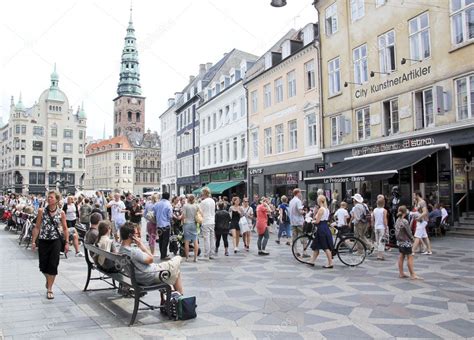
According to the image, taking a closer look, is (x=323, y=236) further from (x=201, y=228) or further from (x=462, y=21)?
(x=462, y=21)

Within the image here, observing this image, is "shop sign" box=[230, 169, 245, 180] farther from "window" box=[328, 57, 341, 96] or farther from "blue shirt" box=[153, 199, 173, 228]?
"blue shirt" box=[153, 199, 173, 228]

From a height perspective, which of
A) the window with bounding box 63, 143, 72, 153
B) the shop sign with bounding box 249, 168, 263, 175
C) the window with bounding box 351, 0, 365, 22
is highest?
the window with bounding box 63, 143, 72, 153

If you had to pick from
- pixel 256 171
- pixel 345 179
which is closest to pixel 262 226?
pixel 345 179

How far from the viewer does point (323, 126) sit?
2398 cm

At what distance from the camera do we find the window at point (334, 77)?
23.0 m

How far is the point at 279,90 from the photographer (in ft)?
94.1

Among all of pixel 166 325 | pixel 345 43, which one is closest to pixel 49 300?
pixel 166 325

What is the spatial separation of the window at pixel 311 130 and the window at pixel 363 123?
3.65m

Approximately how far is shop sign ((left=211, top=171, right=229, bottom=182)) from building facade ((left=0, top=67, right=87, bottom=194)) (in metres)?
57.3

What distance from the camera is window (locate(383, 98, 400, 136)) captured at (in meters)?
Result: 19.2

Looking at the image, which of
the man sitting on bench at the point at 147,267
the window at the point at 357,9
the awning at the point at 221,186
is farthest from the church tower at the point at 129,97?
the man sitting on bench at the point at 147,267

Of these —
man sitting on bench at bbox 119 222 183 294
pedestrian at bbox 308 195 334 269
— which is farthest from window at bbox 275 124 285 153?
man sitting on bench at bbox 119 222 183 294

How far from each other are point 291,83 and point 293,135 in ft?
10.8

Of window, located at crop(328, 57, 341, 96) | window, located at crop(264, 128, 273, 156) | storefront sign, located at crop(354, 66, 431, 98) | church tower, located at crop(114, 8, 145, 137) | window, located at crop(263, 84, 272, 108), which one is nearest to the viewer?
storefront sign, located at crop(354, 66, 431, 98)
